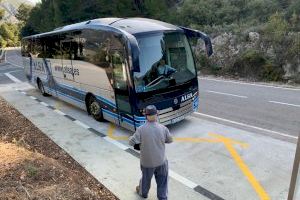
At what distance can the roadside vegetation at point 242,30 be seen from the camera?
60.8 feet

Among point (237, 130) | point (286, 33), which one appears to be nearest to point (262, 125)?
point (237, 130)

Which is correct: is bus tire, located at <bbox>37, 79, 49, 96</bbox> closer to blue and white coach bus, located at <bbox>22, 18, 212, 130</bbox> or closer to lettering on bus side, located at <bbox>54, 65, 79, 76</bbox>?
lettering on bus side, located at <bbox>54, 65, 79, 76</bbox>

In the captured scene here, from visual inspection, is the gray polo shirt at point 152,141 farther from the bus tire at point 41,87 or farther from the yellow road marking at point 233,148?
the bus tire at point 41,87

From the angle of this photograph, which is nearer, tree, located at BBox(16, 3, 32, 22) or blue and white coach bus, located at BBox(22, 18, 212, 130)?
blue and white coach bus, located at BBox(22, 18, 212, 130)

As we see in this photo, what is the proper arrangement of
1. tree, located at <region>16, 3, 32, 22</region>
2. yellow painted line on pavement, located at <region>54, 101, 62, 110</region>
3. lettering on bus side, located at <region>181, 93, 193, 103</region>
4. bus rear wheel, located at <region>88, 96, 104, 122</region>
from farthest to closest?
tree, located at <region>16, 3, 32, 22</region> < yellow painted line on pavement, located at <region>54, 101, 62, 110</region> < bus rear wheel, located at <region>88, 96, 104, 122</region> < lettering on bus side, located at <region>181, 93, 193, 103</region>

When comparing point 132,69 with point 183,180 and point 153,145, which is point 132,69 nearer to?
point 183,180

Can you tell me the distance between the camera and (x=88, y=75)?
35.6 feet

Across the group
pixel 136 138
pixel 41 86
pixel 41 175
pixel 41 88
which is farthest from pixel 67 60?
pixel 136 138

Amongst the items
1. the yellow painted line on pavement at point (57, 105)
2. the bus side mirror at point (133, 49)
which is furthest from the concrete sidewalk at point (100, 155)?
the bus side mirror at point (133, 49)

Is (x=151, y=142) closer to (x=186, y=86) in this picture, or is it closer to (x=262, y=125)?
(x=186, y=86)

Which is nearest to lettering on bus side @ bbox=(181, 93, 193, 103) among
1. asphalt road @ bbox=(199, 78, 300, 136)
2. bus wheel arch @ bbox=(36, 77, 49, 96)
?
asphalt road @ bbox=(199, 78, 300, 136)

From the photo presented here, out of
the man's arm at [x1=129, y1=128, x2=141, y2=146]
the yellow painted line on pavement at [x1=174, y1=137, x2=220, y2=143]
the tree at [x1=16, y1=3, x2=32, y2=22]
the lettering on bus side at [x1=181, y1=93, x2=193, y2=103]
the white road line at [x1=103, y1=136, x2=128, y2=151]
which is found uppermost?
the tree at [x1=16, y1=3, x2=32, y2=22]

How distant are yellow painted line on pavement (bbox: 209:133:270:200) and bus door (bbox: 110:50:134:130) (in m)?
2.40

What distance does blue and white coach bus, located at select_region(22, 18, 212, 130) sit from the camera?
345 inches
